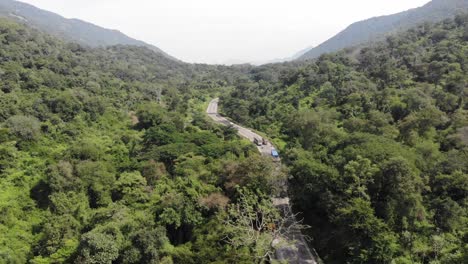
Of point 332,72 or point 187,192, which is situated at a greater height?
point 332,72

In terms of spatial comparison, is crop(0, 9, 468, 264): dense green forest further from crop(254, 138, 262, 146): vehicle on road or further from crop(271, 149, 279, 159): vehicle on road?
crop(271, 149, 279, 159): vehicle on road

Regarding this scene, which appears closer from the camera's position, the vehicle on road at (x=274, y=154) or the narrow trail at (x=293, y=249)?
the narrow trail at (x=293, y=249)

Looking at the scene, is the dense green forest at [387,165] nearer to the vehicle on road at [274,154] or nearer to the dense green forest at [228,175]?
the dense green forest at [228,175]

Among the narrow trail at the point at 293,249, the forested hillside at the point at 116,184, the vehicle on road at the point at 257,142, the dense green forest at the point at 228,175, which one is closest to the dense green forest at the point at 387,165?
the dense green forest at the point at 228,175

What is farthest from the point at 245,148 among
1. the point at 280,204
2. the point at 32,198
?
the point at 32,198

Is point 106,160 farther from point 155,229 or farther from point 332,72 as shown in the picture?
point 332,72

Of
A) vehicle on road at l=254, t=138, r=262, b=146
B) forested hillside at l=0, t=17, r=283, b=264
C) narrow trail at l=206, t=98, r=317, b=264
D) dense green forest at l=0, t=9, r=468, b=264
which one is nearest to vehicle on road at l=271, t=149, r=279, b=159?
dense green forest at l=0, t=9, r=468, b=264
